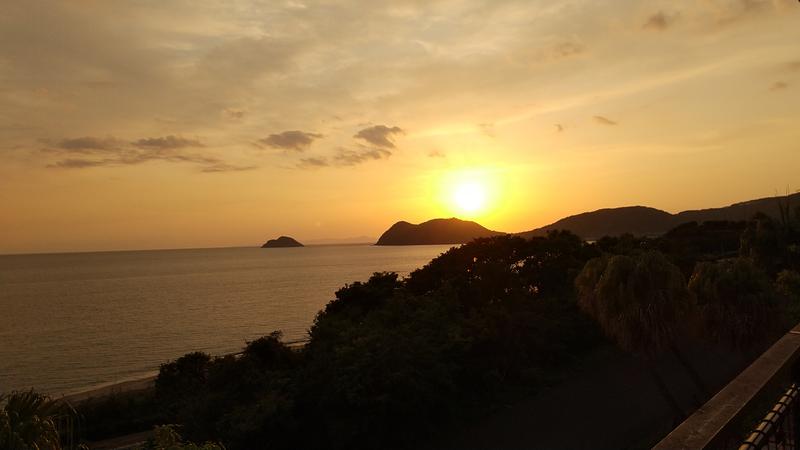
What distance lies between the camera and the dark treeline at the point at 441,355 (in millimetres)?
19047

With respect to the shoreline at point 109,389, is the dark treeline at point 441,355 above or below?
above

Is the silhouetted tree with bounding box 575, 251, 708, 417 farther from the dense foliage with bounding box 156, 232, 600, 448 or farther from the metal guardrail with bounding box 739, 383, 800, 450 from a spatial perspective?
the metal guardrail with bounding box 739, 383, 800, 450

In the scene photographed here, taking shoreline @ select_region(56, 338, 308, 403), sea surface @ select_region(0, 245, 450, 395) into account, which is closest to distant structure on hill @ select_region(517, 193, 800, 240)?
sea surface @ select_region(0, 245, 450, 395)

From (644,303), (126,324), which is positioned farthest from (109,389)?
(644,303)

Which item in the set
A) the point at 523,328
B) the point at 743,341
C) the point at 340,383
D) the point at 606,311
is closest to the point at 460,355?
the point at 523,328

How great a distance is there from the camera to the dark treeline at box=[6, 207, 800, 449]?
1905 cm

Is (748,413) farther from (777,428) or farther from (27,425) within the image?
(27,425)

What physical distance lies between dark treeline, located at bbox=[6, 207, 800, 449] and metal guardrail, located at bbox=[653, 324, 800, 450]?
542 inches

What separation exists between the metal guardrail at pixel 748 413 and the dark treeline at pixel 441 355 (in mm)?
13778

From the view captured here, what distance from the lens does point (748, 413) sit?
2.42m

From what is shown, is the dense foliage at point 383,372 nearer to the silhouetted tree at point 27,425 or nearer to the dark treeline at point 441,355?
the dark treeline at point 441,355

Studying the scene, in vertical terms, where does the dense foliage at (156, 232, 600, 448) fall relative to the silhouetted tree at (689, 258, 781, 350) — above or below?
below

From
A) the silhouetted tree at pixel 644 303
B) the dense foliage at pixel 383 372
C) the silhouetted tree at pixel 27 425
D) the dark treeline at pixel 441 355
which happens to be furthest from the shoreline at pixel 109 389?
the silhouetted tree at pixel 27 425

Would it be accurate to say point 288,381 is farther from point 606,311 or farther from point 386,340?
point 606,311
